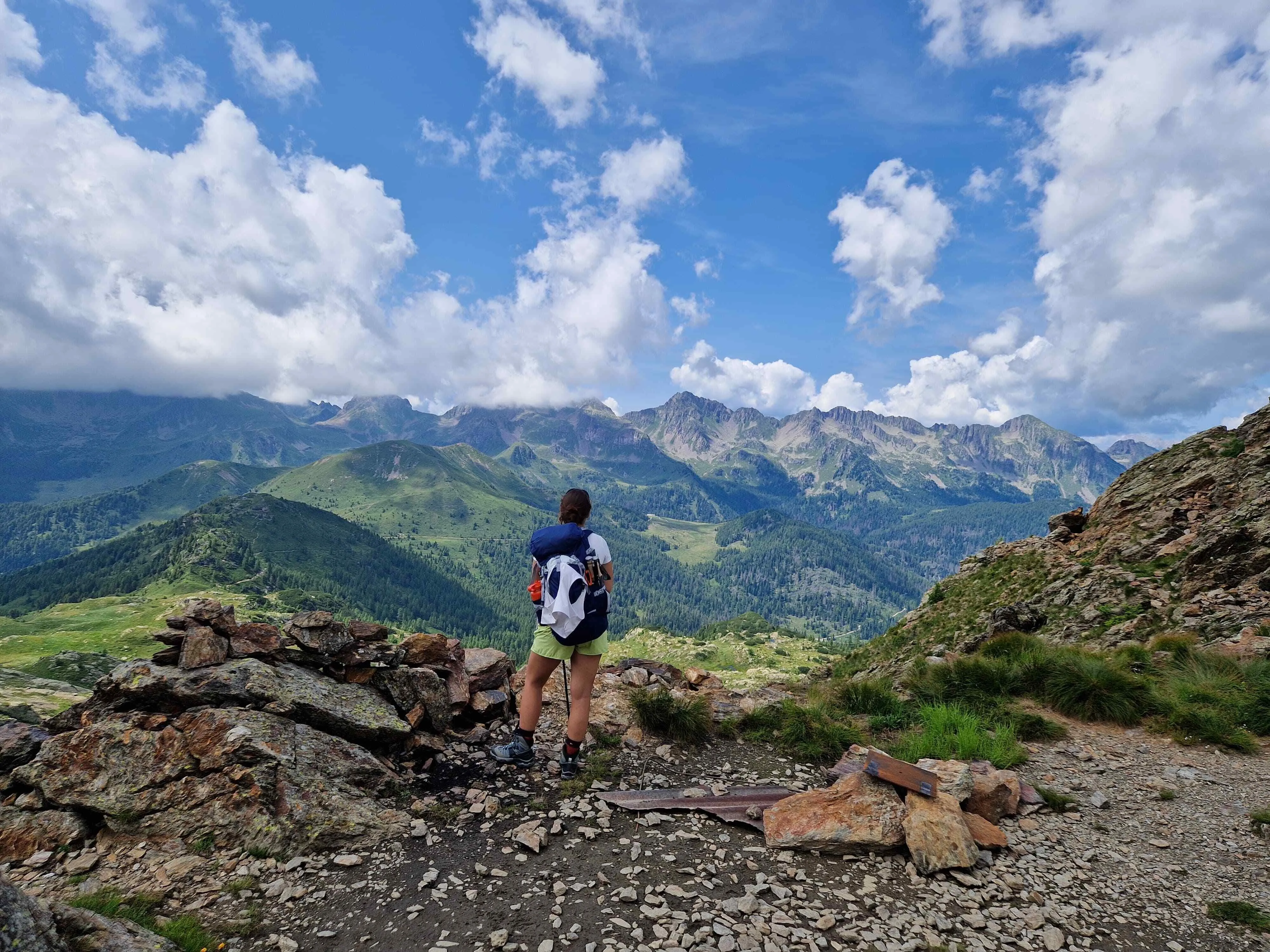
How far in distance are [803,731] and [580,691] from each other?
507 cm

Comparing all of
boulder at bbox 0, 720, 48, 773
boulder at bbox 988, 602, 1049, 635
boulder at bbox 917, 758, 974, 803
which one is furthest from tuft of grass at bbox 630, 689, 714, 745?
boulder at bbox 988, 602, 1049, 635

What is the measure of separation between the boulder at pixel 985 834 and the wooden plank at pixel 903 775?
1.54 feet

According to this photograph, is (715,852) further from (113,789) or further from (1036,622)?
(1036,622)

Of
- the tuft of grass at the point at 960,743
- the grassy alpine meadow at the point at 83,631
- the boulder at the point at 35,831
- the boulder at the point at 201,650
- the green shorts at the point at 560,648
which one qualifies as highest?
the green shorts at the point at 560,648

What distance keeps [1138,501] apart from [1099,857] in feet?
73.4

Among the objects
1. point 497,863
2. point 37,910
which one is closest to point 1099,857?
point 497,863

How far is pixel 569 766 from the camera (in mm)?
9078

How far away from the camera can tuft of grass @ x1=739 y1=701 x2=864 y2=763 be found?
10.5 m

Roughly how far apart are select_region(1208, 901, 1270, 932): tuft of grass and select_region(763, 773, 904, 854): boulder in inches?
119

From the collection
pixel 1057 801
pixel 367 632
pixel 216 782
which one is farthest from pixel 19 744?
pixel 1057 801

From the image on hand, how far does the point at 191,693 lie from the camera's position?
8.56 meters

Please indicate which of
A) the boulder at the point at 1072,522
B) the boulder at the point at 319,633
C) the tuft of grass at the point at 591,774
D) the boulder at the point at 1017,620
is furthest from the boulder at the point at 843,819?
the boulder at the point at 1072,522

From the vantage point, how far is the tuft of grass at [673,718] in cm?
1081

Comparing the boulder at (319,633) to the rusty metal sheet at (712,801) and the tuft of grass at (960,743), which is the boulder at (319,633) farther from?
the tuft of grass at (960,743)
